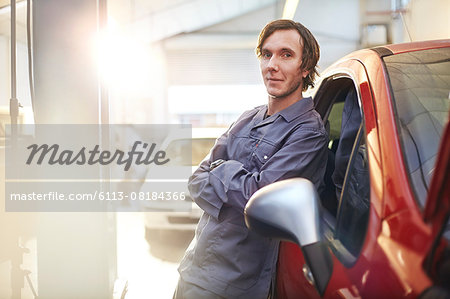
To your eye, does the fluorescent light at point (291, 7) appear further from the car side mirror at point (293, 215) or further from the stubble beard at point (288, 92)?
the car side mirror at point (293, 215)

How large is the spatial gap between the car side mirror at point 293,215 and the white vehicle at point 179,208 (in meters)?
4.03

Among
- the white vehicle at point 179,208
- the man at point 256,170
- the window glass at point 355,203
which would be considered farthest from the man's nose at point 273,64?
the white vehicle at point 179,208

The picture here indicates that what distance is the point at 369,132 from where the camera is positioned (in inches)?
54.4

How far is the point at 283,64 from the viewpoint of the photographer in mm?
1973

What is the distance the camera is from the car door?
1.19m

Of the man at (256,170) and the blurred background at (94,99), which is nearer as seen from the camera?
the man at (256,170)

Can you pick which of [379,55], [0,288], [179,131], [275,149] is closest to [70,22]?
[275,149]

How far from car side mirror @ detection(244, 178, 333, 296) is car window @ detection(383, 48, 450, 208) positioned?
0.25 metres

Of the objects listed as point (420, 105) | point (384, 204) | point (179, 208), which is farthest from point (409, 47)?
point (179, 208)

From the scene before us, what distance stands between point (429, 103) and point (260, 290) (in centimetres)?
86

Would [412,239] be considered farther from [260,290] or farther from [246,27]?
[246,27]

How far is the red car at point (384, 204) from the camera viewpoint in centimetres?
93

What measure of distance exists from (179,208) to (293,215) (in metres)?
4.27

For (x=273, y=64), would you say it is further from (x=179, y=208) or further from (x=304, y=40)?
(x=179, y=208)
